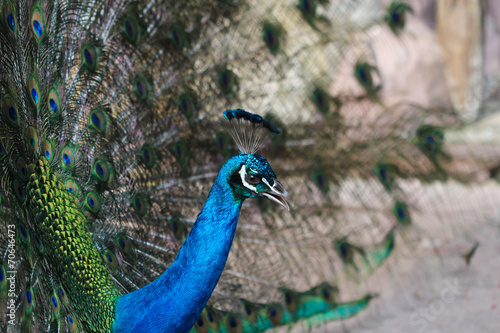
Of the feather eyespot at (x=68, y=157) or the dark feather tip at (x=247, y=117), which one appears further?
the feather eyespot at (x=68, y=157)

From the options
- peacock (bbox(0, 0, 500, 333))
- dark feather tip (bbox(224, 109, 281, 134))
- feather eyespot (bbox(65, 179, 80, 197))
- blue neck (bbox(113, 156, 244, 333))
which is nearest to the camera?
dark feather tip (bbox(224, 109, 281, 134))

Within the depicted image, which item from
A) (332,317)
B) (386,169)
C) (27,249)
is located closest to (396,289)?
(332,317)

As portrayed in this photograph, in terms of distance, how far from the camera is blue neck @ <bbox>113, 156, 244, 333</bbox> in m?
1.33

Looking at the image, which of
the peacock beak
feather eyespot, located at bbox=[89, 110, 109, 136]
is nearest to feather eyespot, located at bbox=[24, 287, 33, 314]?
feather eyespot, located at bbox=[89, 110, 109, 136]

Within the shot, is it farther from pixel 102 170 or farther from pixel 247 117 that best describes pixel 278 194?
pixel 102 170

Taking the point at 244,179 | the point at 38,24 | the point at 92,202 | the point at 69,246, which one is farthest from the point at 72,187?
the point at 244,179

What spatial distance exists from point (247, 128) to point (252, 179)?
0.13 m

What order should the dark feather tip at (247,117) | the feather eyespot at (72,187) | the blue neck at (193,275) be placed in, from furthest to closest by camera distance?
1. the feather eyespot at (72,187)
2. the blue neck at (193,275)
3. the dark feather tip at (247,117)

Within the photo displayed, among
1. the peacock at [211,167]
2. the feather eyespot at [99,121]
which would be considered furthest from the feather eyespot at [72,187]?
the feather eyespot at [99,121]

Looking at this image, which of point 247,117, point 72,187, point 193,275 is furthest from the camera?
point 72,187

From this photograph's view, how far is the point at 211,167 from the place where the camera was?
7.11ft

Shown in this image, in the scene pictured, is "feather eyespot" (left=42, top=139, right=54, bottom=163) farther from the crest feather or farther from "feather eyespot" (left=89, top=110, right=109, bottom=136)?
the crest feather

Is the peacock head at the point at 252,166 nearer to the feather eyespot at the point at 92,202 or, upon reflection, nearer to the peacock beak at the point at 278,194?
the peacock beak at the point at 278,194

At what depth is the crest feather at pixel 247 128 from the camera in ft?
4.02
